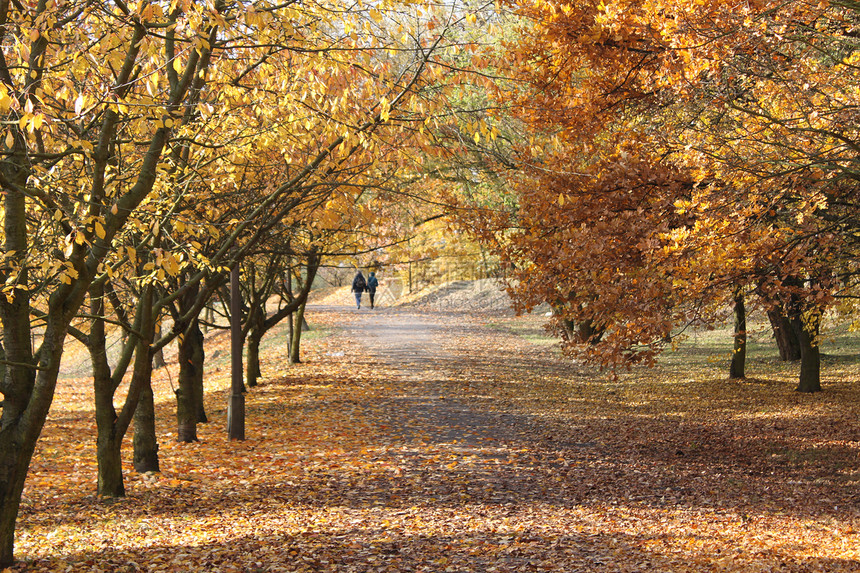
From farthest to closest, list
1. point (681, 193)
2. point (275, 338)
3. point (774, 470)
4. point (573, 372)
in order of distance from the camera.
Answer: point (275, 338) < point (573, 372) < point (774, 470) < point (681, 193)

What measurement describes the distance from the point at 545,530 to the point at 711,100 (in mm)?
4842

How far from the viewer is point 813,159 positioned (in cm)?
721

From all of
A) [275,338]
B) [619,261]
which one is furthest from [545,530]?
[275,338]

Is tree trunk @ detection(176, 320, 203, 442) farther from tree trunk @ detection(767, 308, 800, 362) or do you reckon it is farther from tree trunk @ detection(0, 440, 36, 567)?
tree trunk @ detection(767, 308, 800, 362)

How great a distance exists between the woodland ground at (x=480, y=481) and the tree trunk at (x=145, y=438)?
0.75 feet

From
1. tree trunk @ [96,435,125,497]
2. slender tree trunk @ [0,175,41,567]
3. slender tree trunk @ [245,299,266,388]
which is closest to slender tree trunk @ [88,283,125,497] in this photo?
tree trunk @ [96,435,125,497]

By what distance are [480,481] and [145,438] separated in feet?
13.4

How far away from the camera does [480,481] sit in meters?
9.02

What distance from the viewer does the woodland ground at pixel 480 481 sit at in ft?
20.9

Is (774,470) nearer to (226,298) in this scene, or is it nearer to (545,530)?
(545,530)

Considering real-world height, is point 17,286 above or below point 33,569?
above

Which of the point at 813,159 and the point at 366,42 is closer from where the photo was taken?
the point at 813,159

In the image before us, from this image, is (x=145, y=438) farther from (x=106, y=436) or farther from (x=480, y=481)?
(x=480, y=481)

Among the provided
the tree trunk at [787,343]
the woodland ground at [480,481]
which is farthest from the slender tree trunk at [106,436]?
the tree trunk at [787,343]
